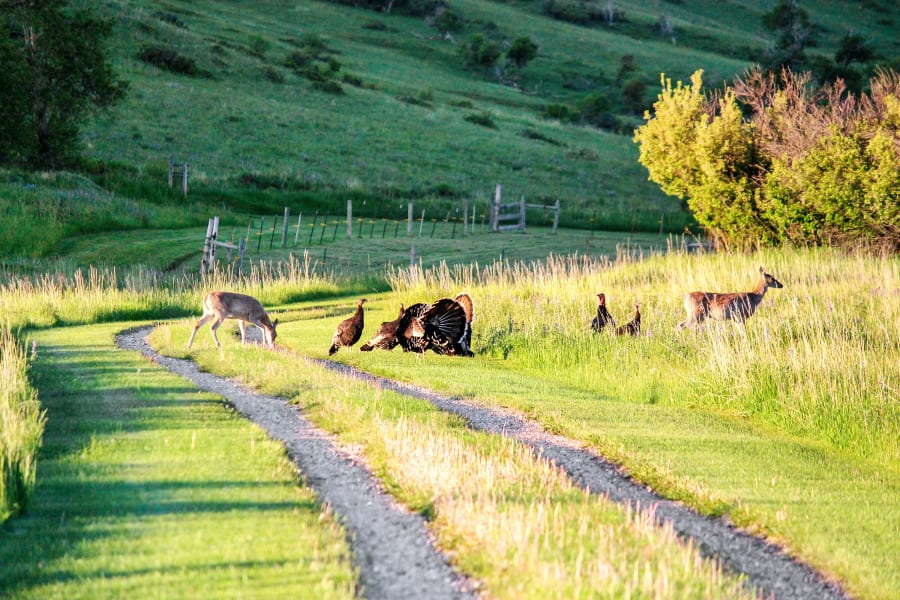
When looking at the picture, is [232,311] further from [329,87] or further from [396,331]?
[329,87]

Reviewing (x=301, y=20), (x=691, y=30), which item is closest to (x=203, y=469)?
(x=301, y=20)

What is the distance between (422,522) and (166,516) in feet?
6.98

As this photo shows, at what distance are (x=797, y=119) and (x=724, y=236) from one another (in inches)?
182

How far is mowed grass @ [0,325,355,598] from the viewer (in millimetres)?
7254

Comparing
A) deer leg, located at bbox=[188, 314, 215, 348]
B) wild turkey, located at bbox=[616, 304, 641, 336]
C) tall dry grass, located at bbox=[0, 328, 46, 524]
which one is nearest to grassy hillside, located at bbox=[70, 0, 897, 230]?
deer leg, located at bbox=[188, 314, 215, 348]

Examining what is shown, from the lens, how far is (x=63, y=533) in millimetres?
8227

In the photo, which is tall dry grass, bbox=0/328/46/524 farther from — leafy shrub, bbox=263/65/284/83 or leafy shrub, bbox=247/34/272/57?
leafy shrub, bbox=247/34/272/57

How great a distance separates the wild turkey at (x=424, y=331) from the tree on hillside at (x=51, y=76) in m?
36.4

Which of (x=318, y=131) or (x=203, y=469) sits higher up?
(x=318, y=131)

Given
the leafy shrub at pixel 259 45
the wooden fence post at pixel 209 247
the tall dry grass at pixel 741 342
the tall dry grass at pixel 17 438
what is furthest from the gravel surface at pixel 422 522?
the leafy shrub at pixel 259 45

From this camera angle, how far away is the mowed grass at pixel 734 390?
10062 mm

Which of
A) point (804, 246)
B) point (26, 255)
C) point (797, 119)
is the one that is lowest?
point (26, 255)

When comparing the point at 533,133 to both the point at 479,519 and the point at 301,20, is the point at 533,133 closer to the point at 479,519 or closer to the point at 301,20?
the point at 301,20

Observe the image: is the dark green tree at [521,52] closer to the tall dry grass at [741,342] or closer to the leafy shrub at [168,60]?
the leafy shrub at [168,60]
